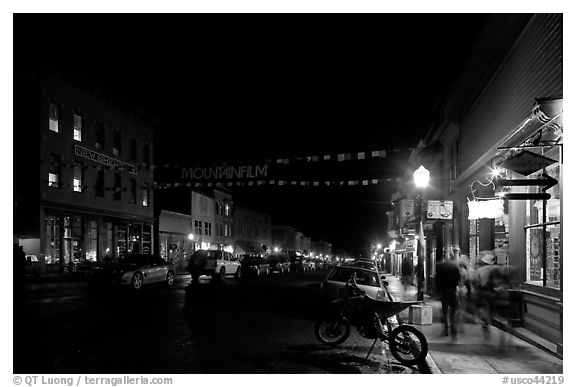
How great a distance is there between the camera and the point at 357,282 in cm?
1559

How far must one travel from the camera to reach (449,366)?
8812 mm

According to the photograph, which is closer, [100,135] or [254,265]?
[100,135]

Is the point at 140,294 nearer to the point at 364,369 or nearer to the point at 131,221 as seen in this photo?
the point at 364,369

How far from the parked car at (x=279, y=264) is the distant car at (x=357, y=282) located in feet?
89.2

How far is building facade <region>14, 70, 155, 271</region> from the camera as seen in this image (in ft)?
104

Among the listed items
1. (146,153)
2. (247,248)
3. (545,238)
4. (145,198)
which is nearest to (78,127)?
(146,153)

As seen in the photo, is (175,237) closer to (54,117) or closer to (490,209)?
(54,117)

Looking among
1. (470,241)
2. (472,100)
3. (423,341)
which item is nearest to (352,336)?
(423,341)

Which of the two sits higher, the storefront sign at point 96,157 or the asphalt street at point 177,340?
the storefront sign at point 96,157

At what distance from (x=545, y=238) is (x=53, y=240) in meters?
29.0

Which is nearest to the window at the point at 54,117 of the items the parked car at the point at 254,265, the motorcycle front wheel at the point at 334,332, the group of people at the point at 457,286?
the parked car at the point at 254,265

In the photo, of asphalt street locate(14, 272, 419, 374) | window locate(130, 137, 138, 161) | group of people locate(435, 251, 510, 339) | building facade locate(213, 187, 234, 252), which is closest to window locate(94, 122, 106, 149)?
window locate(130, 137, 138, 161)

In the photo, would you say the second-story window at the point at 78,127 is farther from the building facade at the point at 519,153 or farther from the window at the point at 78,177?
the building facade at the point at 519,153

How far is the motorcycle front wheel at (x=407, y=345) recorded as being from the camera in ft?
29.6
